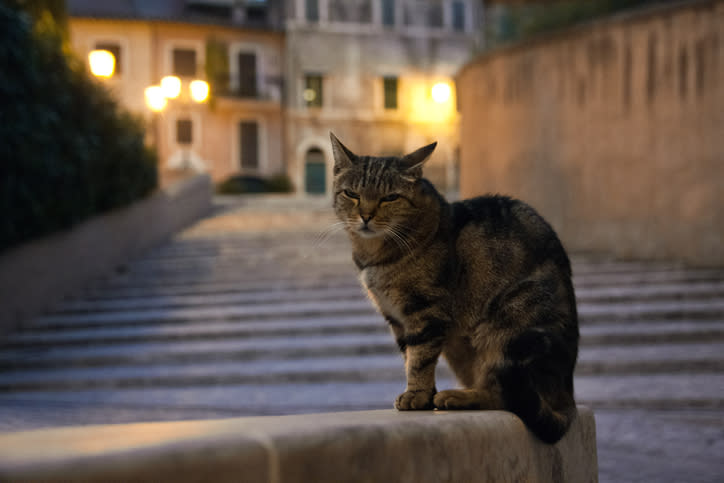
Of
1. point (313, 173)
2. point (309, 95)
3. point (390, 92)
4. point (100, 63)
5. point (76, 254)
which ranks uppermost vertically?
point (390, 92)

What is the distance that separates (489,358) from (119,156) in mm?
9394

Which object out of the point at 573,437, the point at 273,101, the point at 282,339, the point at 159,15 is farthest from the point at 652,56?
the point at 159,15

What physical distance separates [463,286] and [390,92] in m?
28.8

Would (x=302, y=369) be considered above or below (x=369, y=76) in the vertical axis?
below

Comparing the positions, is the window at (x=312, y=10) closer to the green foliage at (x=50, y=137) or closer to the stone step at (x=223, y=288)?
the green foliage at (x=50, y=137)

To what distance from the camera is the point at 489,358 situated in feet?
7.88

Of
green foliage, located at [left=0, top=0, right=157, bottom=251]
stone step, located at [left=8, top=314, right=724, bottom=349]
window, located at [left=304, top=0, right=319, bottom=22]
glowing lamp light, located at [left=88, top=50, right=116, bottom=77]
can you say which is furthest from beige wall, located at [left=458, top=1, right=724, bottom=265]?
window, located at [left=304, top=0, right=319, bottom=22]

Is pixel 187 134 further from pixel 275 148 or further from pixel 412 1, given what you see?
pixel 412 1

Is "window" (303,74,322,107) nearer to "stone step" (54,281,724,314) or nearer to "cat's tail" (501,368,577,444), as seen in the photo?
"stone step" (54,281,724,314)

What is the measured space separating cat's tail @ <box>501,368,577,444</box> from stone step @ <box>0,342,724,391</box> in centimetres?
345

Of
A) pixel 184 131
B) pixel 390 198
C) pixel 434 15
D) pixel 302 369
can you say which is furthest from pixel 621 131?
pixel 184 131

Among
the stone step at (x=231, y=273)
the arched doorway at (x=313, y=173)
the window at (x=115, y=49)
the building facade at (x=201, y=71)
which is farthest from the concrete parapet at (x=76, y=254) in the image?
the arched doorway at (x=313, y=173)

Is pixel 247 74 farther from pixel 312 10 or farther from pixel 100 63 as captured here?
pixel 100 63

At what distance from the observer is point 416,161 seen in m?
2.57
